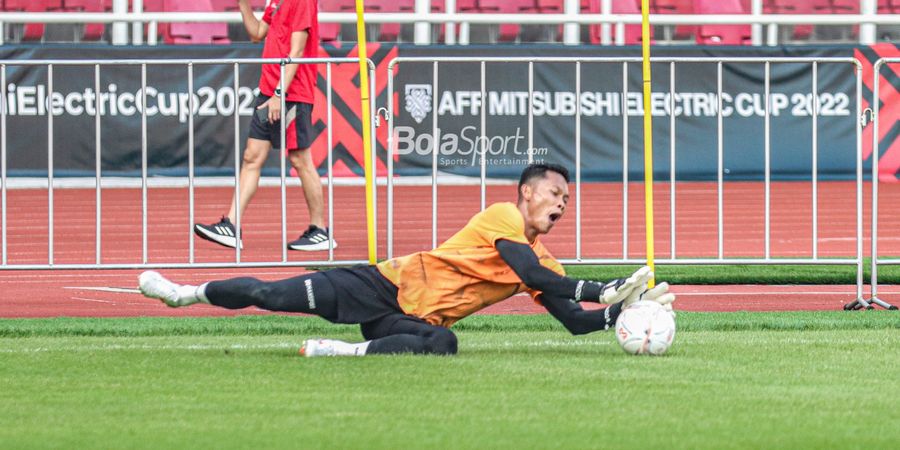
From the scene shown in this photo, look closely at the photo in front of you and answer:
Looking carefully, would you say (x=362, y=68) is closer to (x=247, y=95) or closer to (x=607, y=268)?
(x=607, y=268)

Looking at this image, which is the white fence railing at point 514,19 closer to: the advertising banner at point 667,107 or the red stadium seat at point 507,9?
the red stadium seat at point 507,9

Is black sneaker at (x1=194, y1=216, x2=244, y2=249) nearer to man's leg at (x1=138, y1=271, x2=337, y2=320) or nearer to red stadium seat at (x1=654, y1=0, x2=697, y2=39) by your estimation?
man's leg at (x1=138, y1=271, x2=337, y2=320)

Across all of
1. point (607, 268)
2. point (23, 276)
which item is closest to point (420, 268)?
point (607, 268)

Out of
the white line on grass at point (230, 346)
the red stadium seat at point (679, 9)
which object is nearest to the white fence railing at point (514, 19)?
the red stadium seat at point (679, 9)

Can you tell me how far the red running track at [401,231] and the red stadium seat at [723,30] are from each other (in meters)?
3.06

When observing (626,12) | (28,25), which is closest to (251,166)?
(28,25)

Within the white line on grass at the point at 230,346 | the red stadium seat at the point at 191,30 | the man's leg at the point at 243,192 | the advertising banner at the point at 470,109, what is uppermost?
the red stadium seat at the point at 191,30

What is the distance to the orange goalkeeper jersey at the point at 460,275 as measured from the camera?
284 inches

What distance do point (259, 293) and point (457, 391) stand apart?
1.67 m

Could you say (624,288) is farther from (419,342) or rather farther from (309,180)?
(309,180)

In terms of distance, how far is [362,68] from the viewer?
29.7ft

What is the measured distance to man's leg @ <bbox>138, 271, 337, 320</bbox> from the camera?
716 centimetres

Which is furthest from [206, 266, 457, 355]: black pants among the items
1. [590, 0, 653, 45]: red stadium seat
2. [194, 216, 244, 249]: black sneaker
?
[590, 0, 653, 45]: red stadium seat

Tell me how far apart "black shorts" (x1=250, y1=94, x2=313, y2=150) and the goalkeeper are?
3.94 m
